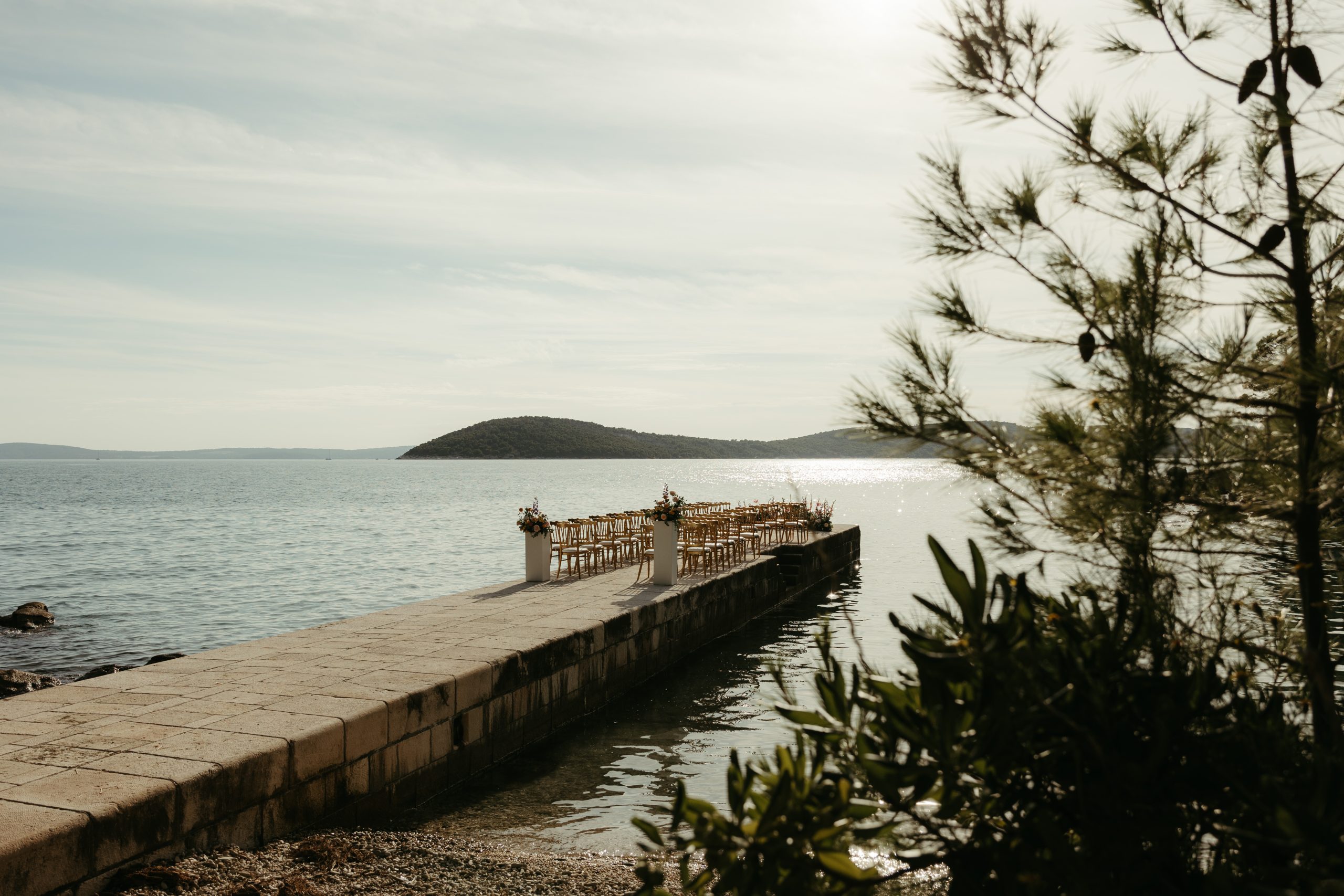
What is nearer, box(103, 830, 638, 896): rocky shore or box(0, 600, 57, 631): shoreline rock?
box(103, 830, 638, 896): rocky shore

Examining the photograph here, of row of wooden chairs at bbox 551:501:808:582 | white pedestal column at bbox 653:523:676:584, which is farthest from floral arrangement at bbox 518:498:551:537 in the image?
white pedestal column at bbox 653:523:676:584

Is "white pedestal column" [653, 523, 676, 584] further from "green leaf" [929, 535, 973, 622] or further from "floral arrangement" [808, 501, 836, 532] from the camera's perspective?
"green leaf" [929, 535, 973, 622]

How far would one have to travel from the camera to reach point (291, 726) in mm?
5789

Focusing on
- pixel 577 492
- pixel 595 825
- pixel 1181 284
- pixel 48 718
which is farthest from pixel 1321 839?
pixel 577 492

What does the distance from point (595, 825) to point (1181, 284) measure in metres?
5.38

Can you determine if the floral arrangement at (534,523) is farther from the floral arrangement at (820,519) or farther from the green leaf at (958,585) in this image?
the green leaf at (958,585)

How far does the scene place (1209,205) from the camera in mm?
3123

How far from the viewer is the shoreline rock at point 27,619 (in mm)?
18594

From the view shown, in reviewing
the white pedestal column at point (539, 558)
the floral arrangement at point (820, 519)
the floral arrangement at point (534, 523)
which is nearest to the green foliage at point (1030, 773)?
the floral arrangement at point (534, 523)

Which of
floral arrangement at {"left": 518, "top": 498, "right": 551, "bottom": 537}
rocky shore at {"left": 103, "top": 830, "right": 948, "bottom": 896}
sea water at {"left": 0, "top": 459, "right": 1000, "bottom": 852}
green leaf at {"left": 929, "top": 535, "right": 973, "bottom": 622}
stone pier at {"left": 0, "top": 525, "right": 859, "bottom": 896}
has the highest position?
green leaf at {"left": 929, "top": 535, "right": 973, "bottom": 622}

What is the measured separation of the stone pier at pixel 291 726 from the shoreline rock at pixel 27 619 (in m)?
11.9

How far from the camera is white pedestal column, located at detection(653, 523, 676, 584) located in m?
13.7

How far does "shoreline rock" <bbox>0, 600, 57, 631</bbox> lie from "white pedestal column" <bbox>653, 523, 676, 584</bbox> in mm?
13273

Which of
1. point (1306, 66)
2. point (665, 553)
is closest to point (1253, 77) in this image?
point (1306, 66)
